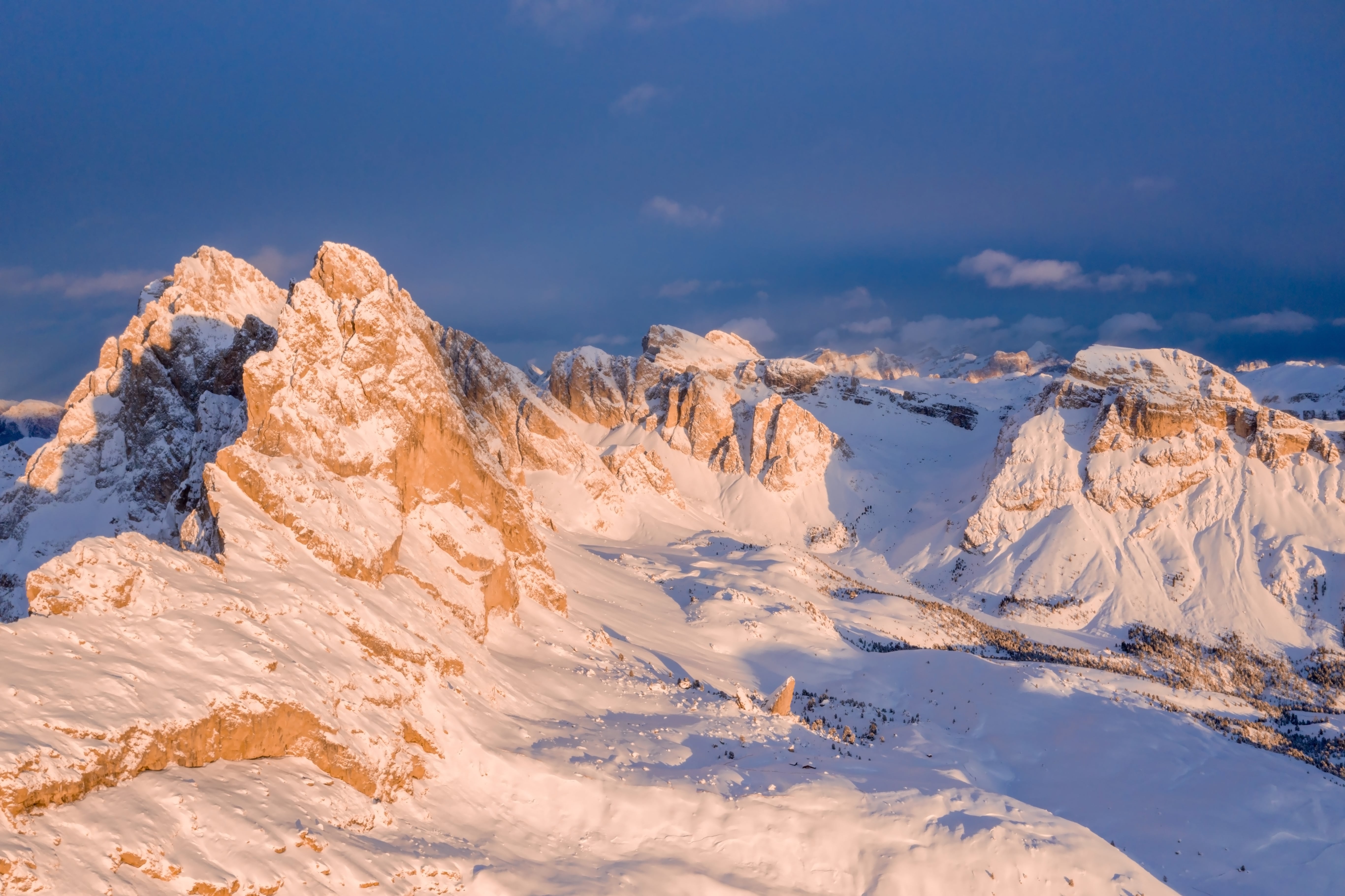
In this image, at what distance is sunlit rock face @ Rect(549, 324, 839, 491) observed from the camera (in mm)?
132875

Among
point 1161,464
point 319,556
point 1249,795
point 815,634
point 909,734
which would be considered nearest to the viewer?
point 319,556

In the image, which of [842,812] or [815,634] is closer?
[842,812]

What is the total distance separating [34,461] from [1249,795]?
73.8 m

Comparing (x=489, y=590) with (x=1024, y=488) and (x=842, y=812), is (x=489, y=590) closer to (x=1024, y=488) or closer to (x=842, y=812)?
(x=842, y=812)

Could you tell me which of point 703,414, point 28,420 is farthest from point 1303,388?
point 28,420

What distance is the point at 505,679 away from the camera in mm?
31078

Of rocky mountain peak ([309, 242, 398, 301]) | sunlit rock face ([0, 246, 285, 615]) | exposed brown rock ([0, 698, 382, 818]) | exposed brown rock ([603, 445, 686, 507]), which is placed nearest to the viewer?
exposed brown rock ([0, 698, 382, 818])

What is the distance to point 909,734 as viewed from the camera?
4331 cm

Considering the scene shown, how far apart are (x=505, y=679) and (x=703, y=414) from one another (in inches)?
4189

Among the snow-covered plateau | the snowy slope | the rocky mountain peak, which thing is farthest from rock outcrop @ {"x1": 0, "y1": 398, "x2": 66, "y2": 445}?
the snowy slope

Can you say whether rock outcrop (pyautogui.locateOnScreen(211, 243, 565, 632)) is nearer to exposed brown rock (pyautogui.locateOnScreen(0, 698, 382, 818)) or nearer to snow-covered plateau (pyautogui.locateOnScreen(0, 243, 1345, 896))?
snow-covered plateau (pyautogui.locateOnScreen(0, 243, 1345, 896))

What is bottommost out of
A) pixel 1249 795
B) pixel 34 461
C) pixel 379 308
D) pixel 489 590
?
pixel 1249 795

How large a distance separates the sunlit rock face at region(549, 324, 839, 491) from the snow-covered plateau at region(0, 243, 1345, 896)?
3852 cm

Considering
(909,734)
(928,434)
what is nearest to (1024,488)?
(928,434)
